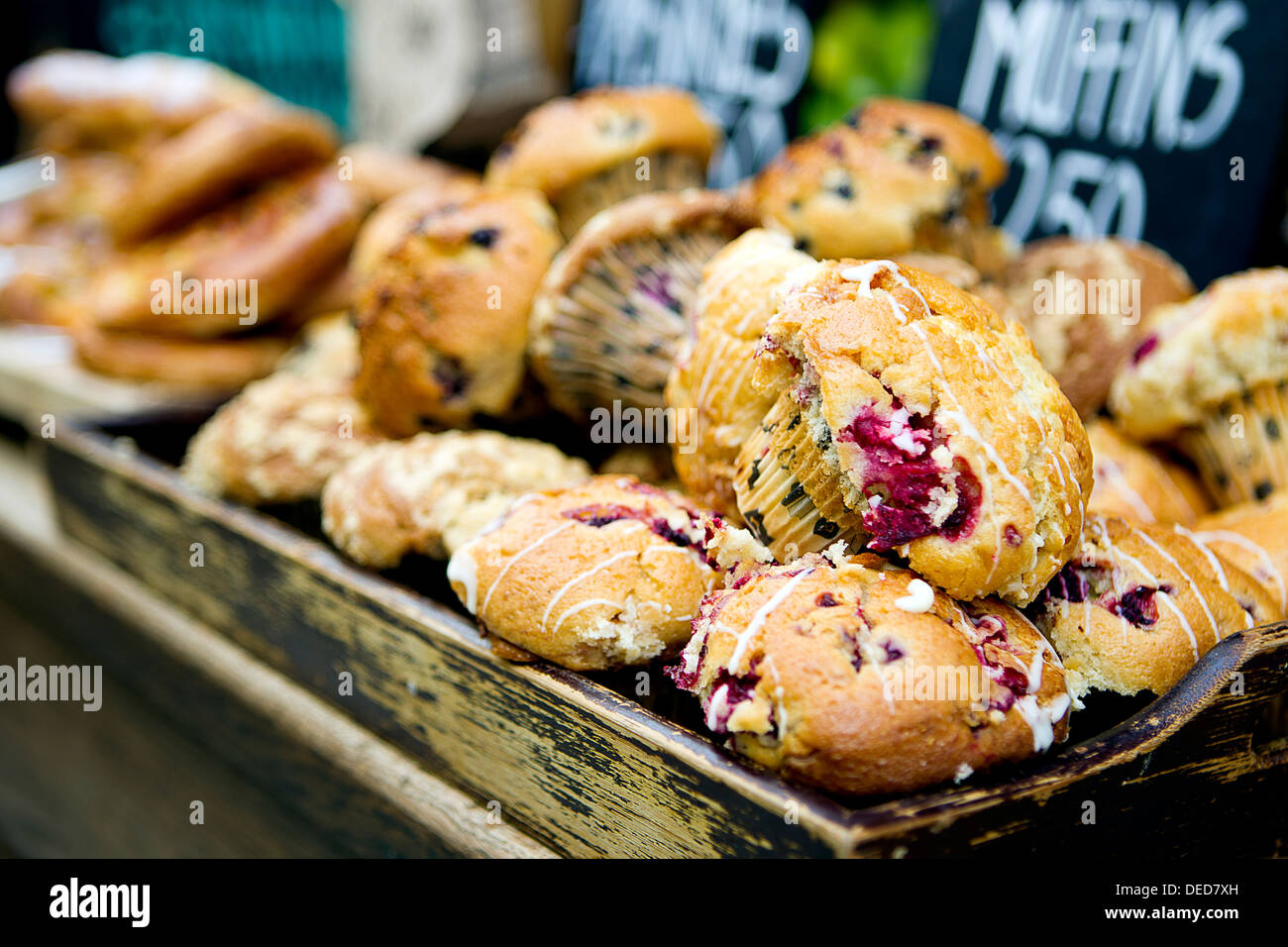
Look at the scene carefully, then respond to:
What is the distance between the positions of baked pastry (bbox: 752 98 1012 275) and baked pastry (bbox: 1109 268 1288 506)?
1.16 ft

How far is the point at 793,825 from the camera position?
943 millimetres

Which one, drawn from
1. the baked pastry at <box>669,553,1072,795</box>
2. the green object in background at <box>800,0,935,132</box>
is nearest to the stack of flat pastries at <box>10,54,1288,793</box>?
the baked pastry at <box>669,553,1072,795</box>

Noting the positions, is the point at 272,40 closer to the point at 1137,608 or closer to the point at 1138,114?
the point at 1138,114

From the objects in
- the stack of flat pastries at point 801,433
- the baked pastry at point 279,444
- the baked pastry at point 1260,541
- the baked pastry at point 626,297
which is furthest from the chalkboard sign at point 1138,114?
the baked pastry at point 279,444

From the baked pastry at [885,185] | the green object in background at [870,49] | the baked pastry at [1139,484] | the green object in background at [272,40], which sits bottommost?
the baked pastry at [1139,484]

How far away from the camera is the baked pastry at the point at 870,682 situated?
972 mm

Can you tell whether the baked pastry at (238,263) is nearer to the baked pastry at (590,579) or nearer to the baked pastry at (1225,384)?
the baked pastry at (590,579)

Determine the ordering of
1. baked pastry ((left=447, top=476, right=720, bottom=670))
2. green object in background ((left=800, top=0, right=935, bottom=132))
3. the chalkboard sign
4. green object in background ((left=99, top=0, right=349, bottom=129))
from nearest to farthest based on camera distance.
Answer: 1. baked pastry ((left=447, top=476, right=720, bottom=670))
2. the chalkboard sign
3. green object in background ((left=800, top=0, right=935, bottom=132))
4. green object in background ((left=99, top=0, right=349, bottom=129))

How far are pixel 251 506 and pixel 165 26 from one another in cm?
385

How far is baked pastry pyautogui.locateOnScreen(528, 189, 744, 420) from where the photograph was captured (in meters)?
1.58

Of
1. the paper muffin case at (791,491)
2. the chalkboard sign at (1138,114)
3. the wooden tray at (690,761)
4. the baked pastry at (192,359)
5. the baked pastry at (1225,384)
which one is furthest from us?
the baked pastry at (192,359)

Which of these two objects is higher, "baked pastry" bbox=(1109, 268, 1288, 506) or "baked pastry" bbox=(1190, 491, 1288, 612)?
"baked pastry" bbox=(1109, 268, 1288, 506)

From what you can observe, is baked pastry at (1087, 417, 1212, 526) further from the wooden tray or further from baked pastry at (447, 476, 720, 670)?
baked pastry at (447, 476, 720, 670)
